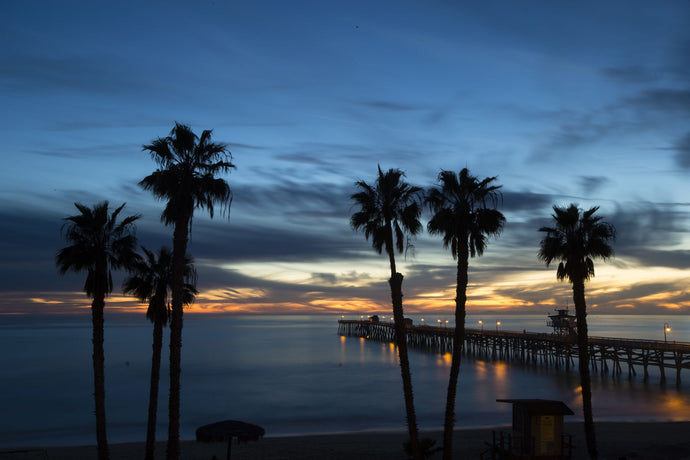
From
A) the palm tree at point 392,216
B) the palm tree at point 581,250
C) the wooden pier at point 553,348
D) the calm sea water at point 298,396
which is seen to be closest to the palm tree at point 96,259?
the palm tree at point 392,216

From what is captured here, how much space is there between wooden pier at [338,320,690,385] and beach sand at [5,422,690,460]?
2061 centimetres

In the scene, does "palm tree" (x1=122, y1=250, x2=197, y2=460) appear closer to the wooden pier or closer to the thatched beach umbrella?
the thatched beach umbrella

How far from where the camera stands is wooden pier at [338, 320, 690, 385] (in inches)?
1945

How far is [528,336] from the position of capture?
6925cm

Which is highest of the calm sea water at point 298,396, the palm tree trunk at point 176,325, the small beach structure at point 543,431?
the palm tree trunk at point 176,325

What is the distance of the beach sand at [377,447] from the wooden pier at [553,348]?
20608mm

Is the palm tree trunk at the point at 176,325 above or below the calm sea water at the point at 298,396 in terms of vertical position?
above

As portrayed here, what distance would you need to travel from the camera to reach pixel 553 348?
81812 mm

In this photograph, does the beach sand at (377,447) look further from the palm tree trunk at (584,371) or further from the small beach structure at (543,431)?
the small beach structure at (543,431)

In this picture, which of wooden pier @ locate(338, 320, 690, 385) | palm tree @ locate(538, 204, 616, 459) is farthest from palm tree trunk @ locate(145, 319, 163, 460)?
wooden pier @ locate(338, 320, 690, 385)

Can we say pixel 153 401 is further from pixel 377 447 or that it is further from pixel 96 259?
pixel 377 447

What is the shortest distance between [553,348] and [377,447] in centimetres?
6364

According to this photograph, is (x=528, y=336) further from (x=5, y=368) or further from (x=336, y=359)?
(x=5, y=368)

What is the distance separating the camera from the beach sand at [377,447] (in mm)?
21891
